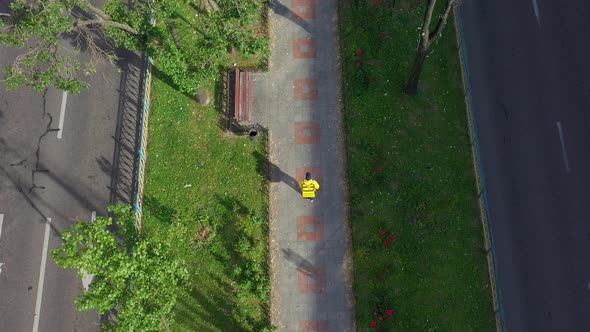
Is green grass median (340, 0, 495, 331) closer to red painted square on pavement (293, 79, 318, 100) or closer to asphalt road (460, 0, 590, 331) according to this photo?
asphalt road (460, 0, 590, 331)

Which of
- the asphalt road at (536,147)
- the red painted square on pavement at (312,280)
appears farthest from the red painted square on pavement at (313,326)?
the asphalt road at (536,147)

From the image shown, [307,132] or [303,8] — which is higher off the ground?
[303,8]

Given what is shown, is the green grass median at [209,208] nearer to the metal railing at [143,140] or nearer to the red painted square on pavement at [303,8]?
the metal railing at [143,140]

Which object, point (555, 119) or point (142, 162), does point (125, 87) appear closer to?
point (142, 162)

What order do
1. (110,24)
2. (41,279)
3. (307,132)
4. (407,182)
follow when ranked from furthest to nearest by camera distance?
(307,132), (407,182), (41,279), (110,24)

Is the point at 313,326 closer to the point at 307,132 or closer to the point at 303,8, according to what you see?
the point at 307,132

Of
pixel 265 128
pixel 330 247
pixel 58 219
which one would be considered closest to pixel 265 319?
pixel 330 247

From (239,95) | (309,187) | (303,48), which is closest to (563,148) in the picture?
(309,187)
